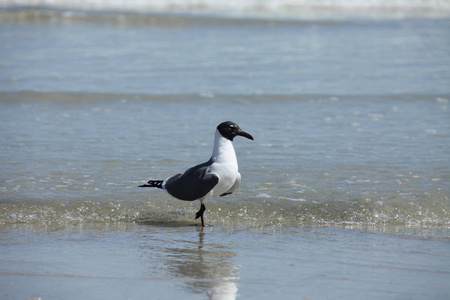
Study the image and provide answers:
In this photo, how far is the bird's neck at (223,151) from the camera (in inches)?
222

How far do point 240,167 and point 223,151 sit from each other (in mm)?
1982

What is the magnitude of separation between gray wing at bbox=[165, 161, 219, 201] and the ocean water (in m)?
0.29

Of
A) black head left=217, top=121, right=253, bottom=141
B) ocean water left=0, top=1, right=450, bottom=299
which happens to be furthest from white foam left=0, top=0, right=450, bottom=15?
black head left=217, top=121, right=253, bottom=141

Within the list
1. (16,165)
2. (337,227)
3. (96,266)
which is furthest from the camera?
(16,165)

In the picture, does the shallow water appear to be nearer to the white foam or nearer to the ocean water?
the ocean water

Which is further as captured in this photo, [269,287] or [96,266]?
[96,266]

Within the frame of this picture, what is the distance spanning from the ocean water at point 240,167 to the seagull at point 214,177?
305 millimetres

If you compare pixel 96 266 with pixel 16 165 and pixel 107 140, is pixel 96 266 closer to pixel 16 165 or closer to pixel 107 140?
pixel 16 165

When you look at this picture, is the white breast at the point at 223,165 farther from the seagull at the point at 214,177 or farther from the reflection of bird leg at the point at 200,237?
the reflection of bird leg at the point at 200,237

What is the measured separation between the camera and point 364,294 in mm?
4012

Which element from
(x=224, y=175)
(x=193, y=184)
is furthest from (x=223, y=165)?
(x=193, y=184)

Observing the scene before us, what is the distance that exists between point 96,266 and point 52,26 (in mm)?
18867

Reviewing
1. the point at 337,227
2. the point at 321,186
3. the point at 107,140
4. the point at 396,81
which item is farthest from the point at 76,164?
the point at 396,81

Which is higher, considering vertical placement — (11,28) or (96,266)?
(11,28)
